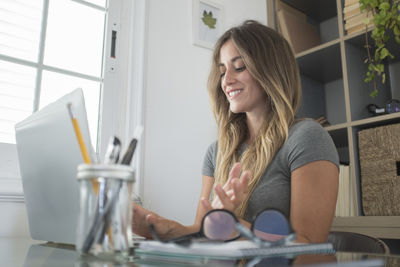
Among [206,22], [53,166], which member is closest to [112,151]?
[53,166]

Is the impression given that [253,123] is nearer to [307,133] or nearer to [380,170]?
[307,133]

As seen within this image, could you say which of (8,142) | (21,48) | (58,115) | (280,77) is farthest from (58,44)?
(58,115)

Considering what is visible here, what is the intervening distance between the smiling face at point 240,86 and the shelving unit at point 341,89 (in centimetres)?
80

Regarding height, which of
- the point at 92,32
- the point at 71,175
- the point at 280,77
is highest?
the point at 92,32

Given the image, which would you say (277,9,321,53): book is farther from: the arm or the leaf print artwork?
the arm

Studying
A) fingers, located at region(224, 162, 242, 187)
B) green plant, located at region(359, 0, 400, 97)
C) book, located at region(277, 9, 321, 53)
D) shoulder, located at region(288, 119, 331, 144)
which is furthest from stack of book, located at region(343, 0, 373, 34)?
fingers, located at region(224, 162, 242, 187)

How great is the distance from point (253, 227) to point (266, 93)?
3.00 ft

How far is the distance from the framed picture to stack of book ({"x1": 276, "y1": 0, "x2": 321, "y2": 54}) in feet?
1.32

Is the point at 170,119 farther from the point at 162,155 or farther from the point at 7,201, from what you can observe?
the point at 7,201

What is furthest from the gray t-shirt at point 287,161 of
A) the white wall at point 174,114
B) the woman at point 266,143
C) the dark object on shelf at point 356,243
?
the white wall at point 174,114

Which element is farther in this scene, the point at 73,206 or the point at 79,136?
the point at 73,206

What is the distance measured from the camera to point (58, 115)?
67 cm

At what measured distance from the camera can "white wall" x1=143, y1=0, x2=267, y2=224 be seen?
72.3 inches

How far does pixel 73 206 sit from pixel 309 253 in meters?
0.43
